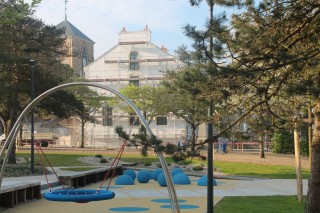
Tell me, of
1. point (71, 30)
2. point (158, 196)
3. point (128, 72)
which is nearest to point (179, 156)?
point (158, 196)

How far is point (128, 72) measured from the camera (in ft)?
226

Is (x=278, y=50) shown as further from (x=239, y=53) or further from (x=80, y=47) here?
(x=80, y=47)

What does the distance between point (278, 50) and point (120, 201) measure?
31.1 feet

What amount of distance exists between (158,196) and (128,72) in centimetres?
5160

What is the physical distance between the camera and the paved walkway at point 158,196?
14.7 metres

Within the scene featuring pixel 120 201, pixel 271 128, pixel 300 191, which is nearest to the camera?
pixel 271 128

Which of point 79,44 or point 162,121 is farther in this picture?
point 79,44

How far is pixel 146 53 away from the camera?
223 feet

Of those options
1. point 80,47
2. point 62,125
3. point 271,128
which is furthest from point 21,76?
point 80,47

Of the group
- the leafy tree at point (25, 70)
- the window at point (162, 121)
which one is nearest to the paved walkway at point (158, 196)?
the leafy tree at point (25, 70)

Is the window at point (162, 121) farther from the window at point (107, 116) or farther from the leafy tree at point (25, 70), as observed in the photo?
the leafy tree at point (25, 70)

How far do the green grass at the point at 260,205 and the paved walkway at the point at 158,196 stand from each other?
646 millimetres

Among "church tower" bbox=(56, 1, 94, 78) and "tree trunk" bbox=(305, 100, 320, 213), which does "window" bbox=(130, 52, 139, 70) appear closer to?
"church tower" bbox=(56, 1, 94, 78)

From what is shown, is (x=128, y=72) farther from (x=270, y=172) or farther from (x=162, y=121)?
(x=270, y=172)
